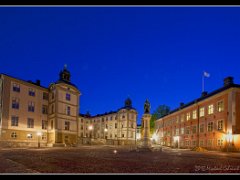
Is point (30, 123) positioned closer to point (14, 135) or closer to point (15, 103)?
point (14, 135)

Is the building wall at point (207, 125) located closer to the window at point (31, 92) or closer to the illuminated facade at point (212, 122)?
the illuminated facade at point (212, 122)

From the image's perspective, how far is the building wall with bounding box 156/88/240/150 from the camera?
117 feet

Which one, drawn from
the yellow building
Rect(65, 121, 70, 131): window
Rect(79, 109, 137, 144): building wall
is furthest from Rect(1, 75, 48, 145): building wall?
Rect(79, 109, 137, 144): building wall

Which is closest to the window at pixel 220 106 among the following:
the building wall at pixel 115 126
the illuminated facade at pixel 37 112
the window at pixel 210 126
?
the window at pixel 210 126

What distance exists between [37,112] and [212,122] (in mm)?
31413

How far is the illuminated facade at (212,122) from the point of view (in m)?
35.3

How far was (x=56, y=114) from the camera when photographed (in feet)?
160

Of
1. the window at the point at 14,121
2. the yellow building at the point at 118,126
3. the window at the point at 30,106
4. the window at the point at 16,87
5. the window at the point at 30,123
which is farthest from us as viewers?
the yellow building at the point at 118,126

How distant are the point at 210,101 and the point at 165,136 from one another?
32026mm

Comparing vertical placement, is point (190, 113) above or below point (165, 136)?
above

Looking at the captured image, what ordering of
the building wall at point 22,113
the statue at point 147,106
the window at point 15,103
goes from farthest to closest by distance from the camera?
the window at point 15,103 → the building wall at point 22,113 → the statue at point 147,106

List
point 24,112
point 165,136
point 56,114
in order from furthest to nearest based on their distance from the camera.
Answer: point 165,136, point 56,114, point 24,112
